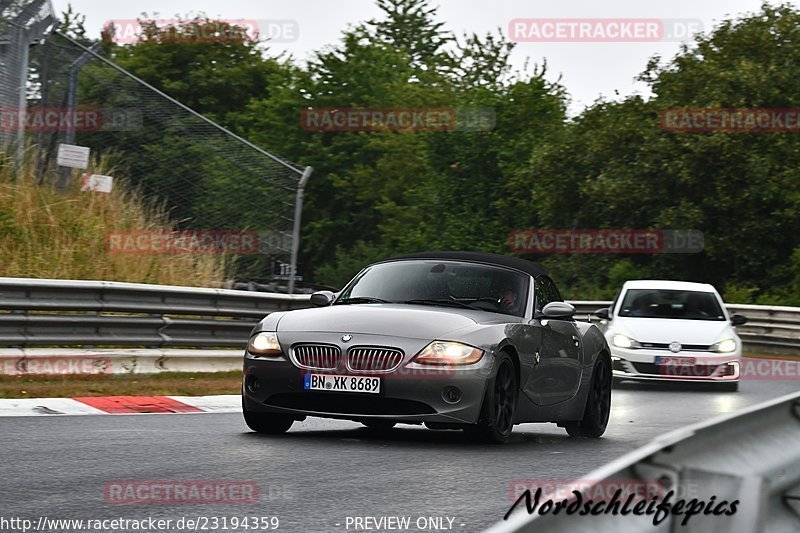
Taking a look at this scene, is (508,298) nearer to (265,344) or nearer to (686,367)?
(265,344)

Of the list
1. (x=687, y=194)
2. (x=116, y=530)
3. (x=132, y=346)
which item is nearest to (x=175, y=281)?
(x=132, y=346)

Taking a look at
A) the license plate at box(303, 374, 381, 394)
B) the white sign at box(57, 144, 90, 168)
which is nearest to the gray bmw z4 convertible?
the license plate at box(303, 374, 381, 394)

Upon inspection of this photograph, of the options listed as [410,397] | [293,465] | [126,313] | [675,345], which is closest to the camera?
[293,465]

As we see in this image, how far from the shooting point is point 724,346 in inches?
749

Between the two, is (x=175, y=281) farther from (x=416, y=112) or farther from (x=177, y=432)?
(x=416, y=112)

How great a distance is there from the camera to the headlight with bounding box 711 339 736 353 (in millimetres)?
18969

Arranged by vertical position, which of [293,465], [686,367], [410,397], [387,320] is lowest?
[686,367]

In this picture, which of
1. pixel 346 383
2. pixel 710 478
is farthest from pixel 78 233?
pixel 710 478

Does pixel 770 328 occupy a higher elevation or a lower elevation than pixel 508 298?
lower

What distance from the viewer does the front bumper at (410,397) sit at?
9.37 metres

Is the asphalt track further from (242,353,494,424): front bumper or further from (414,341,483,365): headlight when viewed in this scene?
(414,341,483,365): headlight

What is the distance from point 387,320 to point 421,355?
1.38 feet

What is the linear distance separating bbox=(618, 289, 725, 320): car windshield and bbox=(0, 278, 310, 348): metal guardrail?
5.27 m

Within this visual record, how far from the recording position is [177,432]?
32.5 feet
